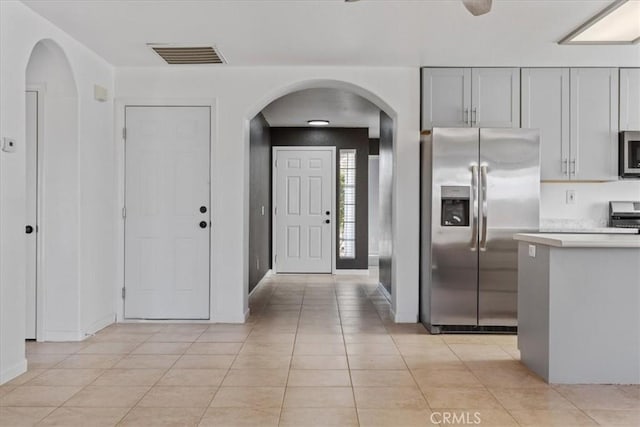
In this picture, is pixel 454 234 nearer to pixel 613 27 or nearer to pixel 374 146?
pixel 613 27

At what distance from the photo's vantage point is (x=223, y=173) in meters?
4.72

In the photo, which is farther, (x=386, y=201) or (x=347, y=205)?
(x=347, y=205)

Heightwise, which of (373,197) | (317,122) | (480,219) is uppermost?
(317,122)

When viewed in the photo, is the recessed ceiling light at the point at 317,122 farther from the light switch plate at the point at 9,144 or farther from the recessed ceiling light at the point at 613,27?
the light switch plate at the point at 9,144

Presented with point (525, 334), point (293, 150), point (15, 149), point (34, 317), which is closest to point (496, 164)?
point (525, 334)

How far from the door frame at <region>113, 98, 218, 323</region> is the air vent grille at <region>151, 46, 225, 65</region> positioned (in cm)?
36

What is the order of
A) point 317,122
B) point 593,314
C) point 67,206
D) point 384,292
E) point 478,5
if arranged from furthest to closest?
1. point 317,122
2. point 384,292
3. point 67,206
4. point 593,314
5. point 478,5

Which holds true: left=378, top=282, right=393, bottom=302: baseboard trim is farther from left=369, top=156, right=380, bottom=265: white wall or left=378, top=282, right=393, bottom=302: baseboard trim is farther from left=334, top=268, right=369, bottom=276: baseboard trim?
left=369, top=156, right=380, bottom=265: white wall

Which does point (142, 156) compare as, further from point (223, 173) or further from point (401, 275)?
point (401, 275)

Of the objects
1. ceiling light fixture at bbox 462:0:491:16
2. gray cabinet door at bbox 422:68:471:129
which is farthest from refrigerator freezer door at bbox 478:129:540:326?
ceiling light fixture at bbox 462:0:491:16

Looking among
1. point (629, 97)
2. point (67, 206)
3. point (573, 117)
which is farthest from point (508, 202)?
point (67, 206)

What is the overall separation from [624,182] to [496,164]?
1.68m

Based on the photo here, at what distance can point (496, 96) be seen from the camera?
463 centimetres

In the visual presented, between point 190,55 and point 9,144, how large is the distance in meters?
1.70
